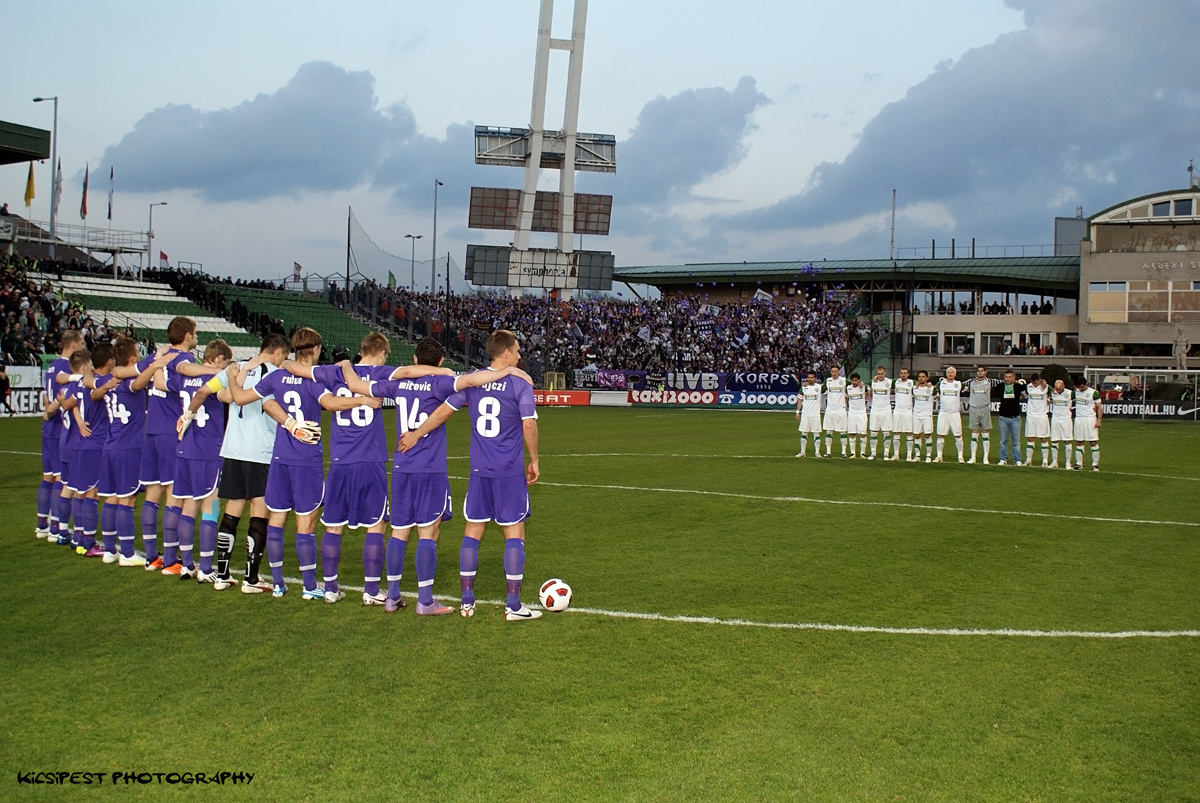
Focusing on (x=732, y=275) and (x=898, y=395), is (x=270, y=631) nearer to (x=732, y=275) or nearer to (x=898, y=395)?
(x=898, y=395)

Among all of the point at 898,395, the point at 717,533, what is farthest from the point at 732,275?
the point at 717,533

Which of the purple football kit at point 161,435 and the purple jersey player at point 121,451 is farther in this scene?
the purple jersey player at point 121,451

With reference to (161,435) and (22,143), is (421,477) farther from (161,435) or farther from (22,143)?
(22,143)

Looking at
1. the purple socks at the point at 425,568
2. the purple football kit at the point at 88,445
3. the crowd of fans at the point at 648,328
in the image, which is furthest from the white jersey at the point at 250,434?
the crowd of fans at the point at 648,328

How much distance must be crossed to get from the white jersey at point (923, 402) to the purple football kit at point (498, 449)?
16209 mm

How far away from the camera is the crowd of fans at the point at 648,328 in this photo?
184ft

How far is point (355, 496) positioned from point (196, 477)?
76.9 inches

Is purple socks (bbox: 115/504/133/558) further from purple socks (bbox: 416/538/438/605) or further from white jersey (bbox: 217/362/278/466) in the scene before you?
purple socks (bbox: 416/538/438/605)

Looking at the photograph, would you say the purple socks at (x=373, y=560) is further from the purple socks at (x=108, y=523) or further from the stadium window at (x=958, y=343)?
the stadium window at (x=958, y=343)

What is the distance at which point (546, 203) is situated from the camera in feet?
217

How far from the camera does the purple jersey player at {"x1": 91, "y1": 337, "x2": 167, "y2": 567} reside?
9344mm

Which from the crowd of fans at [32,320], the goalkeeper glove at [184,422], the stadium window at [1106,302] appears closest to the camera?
the goalkeeper glove at [184,422]

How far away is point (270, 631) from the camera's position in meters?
7.06

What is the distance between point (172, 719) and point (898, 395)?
63.4 ft
